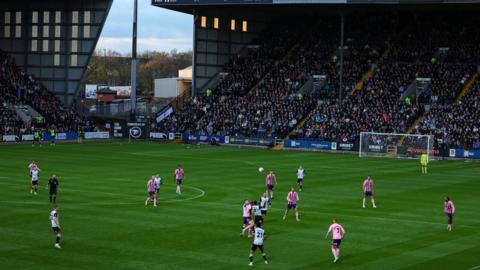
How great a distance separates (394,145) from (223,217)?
41.2 metres

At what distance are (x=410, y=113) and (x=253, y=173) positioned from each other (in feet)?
96.1

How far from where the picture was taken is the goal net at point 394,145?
243ft

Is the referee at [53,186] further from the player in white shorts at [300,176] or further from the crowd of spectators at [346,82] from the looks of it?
the crowd of spectators at [346,82]

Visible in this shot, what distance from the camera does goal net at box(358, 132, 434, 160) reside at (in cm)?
7406

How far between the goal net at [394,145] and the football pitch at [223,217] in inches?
323

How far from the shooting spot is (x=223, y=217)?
37.3 metres

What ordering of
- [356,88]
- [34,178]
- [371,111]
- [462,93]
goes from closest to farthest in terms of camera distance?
[34,178]
[371,111]
[462,93]
[356,88]

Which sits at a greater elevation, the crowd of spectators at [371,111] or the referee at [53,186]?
the crowd of spectators at [371,111]

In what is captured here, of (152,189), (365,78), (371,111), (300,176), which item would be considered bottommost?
(152,189)

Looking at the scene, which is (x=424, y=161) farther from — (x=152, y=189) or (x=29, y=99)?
(x=29, y=99)

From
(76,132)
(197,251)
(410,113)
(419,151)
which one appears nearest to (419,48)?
(410,113)

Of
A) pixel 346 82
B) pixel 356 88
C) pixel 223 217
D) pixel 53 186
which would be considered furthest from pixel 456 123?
pixel 53 186

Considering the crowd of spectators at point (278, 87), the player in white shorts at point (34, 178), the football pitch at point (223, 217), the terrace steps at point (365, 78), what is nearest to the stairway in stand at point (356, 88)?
the terrace steps at point (365, 78)

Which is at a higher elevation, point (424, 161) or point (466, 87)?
point (466, 87)
